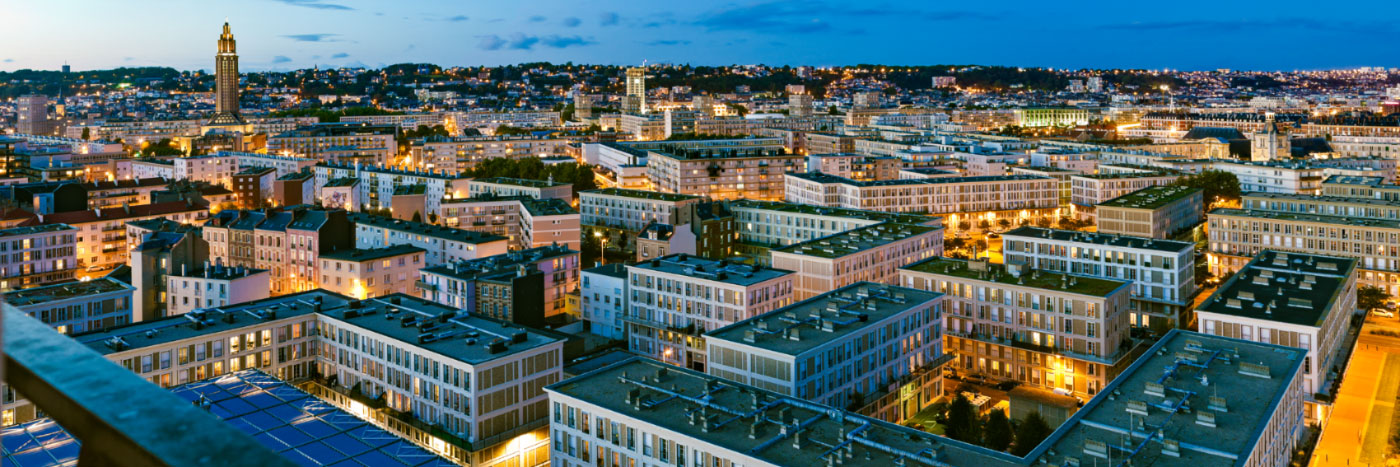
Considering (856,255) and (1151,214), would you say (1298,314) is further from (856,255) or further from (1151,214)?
(1151,214)

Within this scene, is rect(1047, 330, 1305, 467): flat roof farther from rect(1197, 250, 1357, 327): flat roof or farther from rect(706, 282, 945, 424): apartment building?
rect(706, 282, 945, 424): apartment building

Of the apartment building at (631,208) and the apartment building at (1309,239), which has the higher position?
the apartment building at (631,208)

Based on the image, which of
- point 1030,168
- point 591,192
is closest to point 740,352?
point 591,192

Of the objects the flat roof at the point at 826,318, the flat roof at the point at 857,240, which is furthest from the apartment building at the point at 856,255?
the flat roof at the point at 826,318

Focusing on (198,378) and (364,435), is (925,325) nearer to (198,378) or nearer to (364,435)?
(364,435)

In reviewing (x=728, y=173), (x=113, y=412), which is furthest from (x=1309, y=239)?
(x=113, y=412)

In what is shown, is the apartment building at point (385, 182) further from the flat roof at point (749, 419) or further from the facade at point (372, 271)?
the flat roof at point (749, 419)
